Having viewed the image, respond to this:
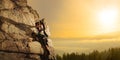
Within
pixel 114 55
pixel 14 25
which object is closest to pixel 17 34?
pixel 14 25

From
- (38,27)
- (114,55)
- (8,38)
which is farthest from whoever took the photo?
(114,55)

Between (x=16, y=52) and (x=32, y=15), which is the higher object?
(x=32, y=15)

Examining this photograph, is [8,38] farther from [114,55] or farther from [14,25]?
[114,55]

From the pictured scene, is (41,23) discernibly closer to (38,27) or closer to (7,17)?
(38,27)

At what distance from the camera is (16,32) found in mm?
39031

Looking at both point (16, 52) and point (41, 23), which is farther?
point (41, 23)

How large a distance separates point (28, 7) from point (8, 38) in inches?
165

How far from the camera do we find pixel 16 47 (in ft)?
127

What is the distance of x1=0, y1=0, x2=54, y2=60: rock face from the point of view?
1510 inches

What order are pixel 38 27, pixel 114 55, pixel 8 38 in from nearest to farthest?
pixel 8 38 < pixel 38 27 < pixel 114 55

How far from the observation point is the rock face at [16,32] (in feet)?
126

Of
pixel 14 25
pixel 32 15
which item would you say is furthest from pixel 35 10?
pixel 14 25

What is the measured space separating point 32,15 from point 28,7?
2.68 ft

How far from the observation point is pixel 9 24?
38875mm
